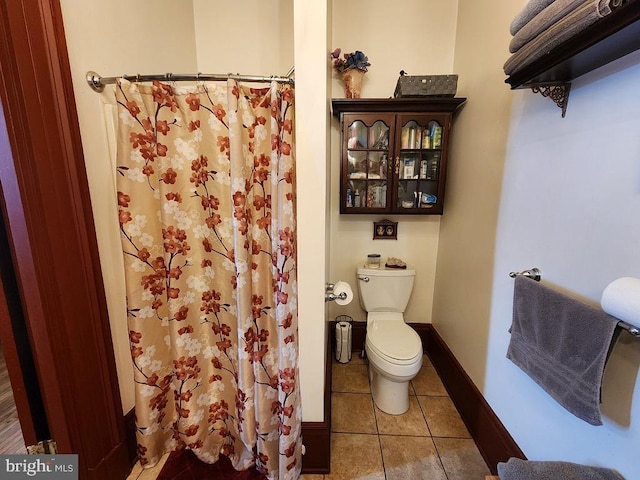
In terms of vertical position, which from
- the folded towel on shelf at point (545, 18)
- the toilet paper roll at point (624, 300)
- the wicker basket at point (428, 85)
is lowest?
the toilet paper roll at point (624, 300)

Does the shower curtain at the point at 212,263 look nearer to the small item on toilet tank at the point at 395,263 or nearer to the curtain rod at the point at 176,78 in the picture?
the curtain rod at the point at 176,78

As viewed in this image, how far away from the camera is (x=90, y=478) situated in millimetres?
1146

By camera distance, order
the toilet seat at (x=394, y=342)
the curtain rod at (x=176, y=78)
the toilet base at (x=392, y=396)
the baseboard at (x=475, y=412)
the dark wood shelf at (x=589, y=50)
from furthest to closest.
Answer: the toilet base at (x=392, y=396) → the toilet seat at (x=394, y=342) → the baseboard at (x=475, y=412) → the curtain rod at (x=176, y=78) → the dark wood shelf at (x=589, y=50)

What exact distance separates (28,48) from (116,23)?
1.46ft

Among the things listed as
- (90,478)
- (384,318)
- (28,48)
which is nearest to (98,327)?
(90,478)

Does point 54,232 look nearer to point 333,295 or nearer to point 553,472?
point 333,295

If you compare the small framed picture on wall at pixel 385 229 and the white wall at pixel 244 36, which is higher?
the white wall at pixel 244 36

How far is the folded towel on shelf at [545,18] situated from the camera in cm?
69

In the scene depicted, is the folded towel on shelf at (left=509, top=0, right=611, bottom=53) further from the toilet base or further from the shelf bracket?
the toilet base

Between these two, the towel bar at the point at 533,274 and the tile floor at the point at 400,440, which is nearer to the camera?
the towel bar at the point at 533,274

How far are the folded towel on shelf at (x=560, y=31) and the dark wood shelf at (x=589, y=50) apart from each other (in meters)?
0.02

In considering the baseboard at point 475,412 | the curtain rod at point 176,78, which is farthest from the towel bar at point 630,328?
the curtain rod at point 176,78

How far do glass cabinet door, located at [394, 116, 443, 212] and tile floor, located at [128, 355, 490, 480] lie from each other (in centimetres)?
135

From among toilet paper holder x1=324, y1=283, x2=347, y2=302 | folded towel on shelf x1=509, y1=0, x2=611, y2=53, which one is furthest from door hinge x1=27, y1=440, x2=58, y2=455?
folded towel on shelf x1=509, y1=0, x2=611, y2=53
